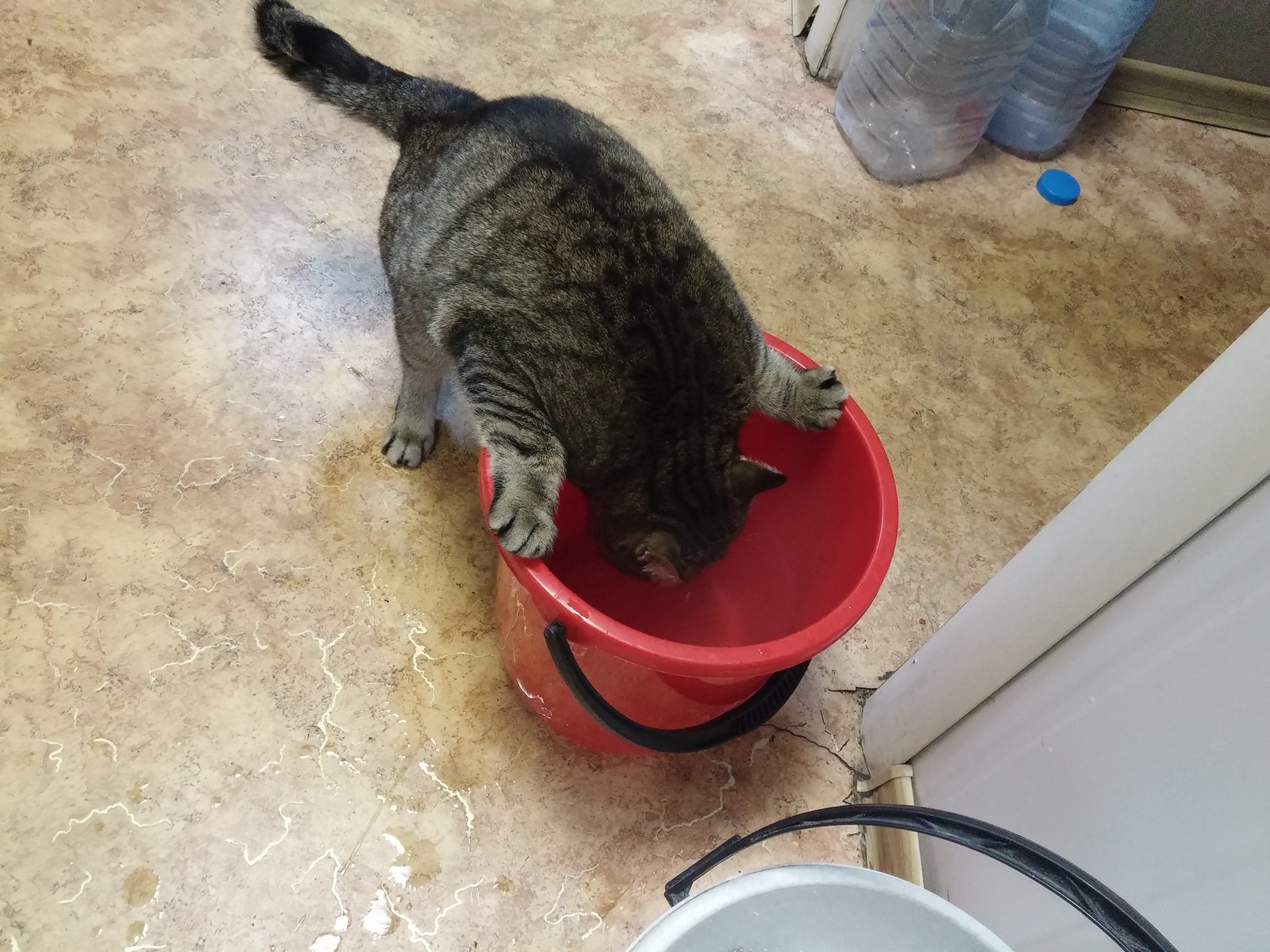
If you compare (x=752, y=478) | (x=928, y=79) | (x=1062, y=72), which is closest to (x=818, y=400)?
(x=752, y=478)

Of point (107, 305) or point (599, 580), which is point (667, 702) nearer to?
point (599, 580)

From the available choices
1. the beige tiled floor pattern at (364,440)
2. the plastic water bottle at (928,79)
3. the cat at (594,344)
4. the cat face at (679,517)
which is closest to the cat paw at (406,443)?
the beige tiled floor pattern at (364,440)

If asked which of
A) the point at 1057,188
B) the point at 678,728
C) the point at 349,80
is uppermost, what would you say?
the point at 349,80

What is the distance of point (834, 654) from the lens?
129cm

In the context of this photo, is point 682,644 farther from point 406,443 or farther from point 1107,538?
point 406,443

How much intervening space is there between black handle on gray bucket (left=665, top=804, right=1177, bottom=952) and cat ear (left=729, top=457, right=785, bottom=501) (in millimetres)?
437

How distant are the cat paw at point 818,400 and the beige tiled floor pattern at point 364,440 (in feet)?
1.40

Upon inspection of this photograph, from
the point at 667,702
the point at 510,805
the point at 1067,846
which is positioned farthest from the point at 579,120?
the point at 1067,846

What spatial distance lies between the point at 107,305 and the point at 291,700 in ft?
2.61

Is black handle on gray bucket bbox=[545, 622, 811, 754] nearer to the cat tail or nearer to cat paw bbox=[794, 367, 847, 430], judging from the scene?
cat paw bbox=[794, 367, 847, 430]

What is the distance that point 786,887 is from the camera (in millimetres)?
661

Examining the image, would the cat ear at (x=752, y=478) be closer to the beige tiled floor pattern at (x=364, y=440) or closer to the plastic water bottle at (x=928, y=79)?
the beige tiled floor pattern at (x=364, y=440)

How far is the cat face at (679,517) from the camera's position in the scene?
3.34 feet

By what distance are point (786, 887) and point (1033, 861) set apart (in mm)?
191
